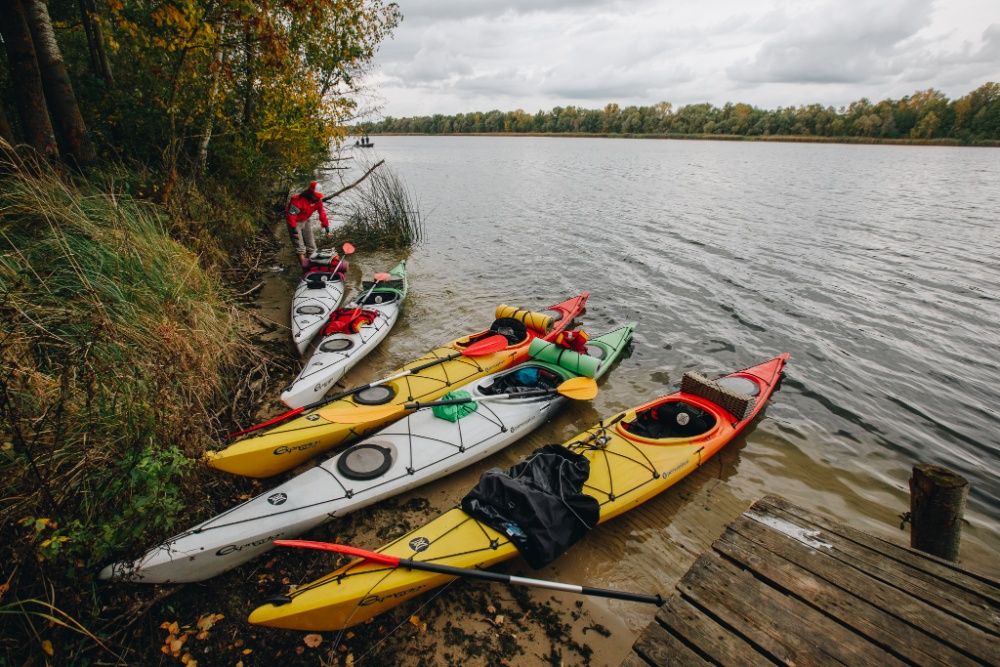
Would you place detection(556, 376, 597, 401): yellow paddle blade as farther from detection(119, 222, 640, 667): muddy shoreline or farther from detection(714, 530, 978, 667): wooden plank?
detection(714, 530, 978, 667): wooden plank

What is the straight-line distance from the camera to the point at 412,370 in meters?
6.16

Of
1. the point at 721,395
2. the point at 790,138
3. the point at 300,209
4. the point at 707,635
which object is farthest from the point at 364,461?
the point at 790,138

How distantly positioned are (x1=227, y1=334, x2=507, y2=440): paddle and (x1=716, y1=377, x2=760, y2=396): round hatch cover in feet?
10.9

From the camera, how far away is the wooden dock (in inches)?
74.4

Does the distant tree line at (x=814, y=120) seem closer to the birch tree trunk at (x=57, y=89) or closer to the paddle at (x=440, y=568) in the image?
the birch tree trunk at (x=57, y=89)

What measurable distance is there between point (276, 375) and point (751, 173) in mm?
32968

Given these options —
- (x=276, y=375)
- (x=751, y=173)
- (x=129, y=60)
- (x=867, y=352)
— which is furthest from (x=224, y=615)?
(x=751, y=173)

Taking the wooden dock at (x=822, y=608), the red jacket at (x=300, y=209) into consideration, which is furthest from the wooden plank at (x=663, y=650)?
the red jacket at (x=300, y=209)

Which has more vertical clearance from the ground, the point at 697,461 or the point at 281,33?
the point at 281,33

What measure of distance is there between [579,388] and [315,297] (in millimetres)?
5421

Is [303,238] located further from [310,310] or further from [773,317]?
[773,317]

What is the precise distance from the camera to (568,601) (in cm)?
366

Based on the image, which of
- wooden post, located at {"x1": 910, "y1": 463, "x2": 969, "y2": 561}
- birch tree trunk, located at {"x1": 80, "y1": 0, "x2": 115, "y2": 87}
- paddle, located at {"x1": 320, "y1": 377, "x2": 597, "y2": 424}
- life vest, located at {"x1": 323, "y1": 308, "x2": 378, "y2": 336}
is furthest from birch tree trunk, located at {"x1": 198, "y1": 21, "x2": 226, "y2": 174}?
wooden post, located at {"x1": 910, "y1": 463, "x2": 969, "y2": 561}

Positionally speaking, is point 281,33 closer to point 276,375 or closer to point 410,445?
point 276,375
